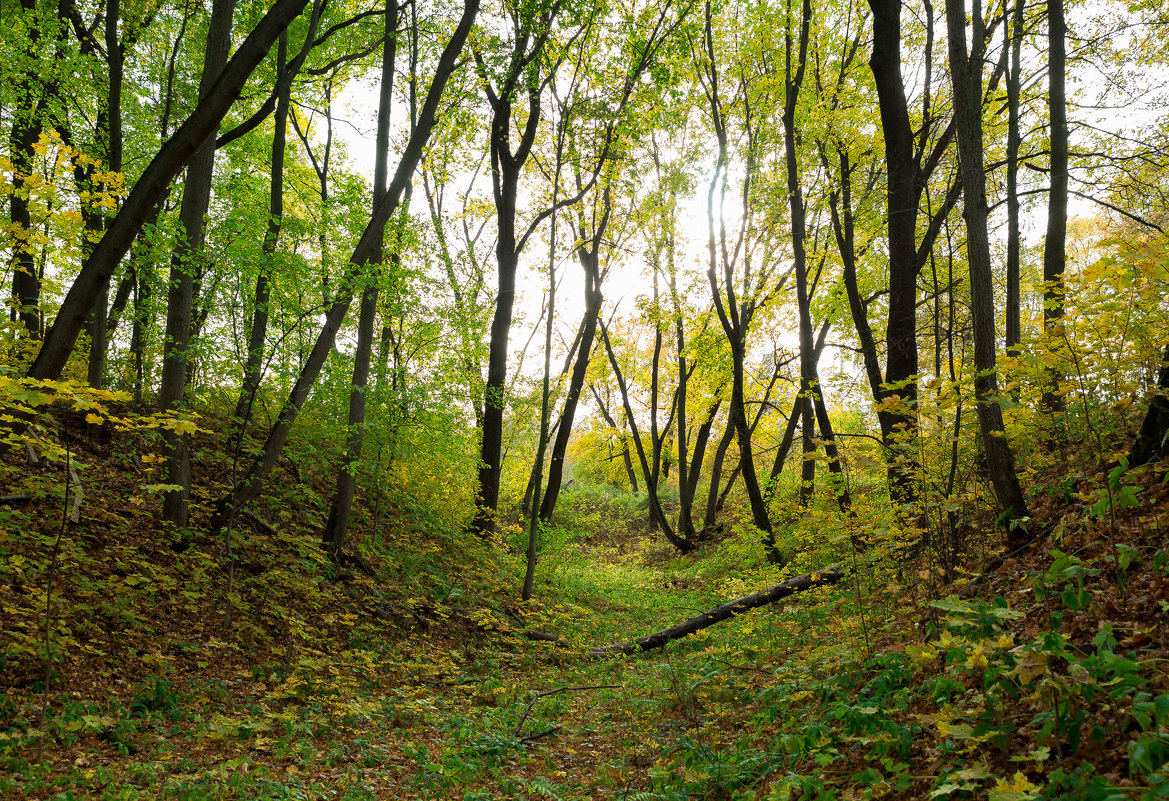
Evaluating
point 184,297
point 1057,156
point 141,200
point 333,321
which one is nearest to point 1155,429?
point 1057,156

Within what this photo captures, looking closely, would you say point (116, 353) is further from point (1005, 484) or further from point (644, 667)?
→ point (1005, 484)

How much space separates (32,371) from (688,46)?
12482mm

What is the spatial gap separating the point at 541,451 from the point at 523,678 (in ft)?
13.2

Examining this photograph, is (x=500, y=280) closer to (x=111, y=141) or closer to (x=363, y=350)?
(x=363, y=350)

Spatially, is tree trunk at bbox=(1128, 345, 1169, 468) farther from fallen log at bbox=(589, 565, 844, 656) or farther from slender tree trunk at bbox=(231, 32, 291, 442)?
slender tree trunk at bbox=(231, 32, 291, 442)

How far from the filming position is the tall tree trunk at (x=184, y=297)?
6.83m

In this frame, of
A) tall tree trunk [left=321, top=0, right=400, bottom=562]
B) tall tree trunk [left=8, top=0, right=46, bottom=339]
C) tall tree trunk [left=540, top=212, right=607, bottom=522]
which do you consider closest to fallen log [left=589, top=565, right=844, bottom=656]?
tall tree trunk [left=321, top=0, right=400, bottom=562]

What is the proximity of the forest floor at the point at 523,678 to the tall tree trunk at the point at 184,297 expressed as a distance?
707mm

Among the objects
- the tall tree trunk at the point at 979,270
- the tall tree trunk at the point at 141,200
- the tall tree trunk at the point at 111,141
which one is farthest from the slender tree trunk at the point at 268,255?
the tall tree trunk at the point at 979,270

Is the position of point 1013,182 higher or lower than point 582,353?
higher

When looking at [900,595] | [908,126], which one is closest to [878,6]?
[908,126]

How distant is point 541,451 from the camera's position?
34.6 ft

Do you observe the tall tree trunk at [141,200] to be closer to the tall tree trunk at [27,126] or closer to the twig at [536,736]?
the twig at [536,736]

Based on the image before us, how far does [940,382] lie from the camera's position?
4.57 meters
